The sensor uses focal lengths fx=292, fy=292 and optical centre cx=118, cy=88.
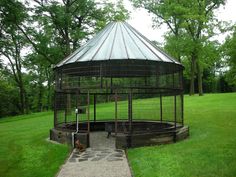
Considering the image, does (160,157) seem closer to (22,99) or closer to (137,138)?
(137,138)

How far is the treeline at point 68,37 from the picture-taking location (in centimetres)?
1875

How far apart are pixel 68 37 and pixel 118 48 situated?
1144 cm

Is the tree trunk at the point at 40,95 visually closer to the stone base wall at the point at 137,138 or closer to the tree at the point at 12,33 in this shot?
the tree at the point at 12,33

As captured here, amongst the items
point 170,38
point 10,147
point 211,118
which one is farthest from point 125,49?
point 170,38

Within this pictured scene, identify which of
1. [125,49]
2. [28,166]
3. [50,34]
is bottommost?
[28,166]

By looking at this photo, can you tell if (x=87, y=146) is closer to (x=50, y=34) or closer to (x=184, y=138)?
(x=184, y=138)

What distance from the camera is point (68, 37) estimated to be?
777 inches

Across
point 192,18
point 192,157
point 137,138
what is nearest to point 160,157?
point 192,157

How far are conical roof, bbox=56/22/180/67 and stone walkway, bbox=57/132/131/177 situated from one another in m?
2.63

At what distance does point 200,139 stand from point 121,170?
3.96 metres

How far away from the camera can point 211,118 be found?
45.3 ft

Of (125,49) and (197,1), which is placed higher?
(197,1)

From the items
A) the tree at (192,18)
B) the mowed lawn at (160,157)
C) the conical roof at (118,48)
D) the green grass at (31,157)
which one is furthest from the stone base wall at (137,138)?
the tree at (192,18)

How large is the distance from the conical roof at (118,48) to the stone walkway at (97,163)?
2.63 metres
